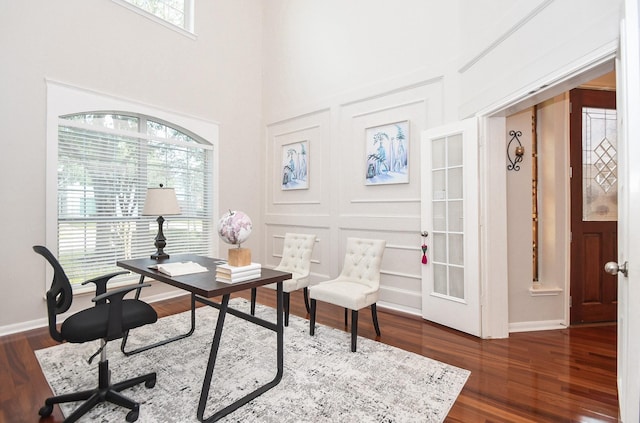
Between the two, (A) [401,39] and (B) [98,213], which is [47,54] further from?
(A) [401,39]

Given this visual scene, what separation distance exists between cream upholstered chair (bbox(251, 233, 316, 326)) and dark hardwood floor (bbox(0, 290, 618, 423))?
45 centimetres

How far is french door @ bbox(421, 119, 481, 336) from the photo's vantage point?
3.04m

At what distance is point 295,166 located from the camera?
4.97 metres

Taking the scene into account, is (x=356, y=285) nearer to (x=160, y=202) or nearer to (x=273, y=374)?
(x=273, y=374)

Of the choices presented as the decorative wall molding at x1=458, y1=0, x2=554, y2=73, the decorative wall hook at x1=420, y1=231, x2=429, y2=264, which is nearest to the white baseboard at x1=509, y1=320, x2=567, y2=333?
the decorative wall hook at x1=420, y1=231, x2=429, y2=264

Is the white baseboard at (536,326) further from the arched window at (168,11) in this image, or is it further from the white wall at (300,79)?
the arched window at (168,11)

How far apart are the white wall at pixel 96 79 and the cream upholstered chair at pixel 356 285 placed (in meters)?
2.39

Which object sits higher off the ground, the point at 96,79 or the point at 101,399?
the point at 96,79

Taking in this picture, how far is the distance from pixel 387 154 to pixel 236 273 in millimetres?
2598

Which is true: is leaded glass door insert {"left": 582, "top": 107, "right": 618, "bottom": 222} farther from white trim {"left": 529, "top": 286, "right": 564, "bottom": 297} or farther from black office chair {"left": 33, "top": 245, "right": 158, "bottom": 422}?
black office chair {"left": 33, "top": 245, "right": 158, "bottom": 422}

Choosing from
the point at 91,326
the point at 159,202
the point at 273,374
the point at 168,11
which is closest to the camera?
the point at 91,326

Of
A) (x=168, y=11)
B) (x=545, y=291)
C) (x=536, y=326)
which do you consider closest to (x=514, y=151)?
(x=545, y=291)

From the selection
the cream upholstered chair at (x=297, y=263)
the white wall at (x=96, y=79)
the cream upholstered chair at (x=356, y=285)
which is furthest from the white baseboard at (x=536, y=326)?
the white wall at (x=96, y=79)

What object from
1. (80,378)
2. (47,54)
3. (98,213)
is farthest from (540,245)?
(47,54)
